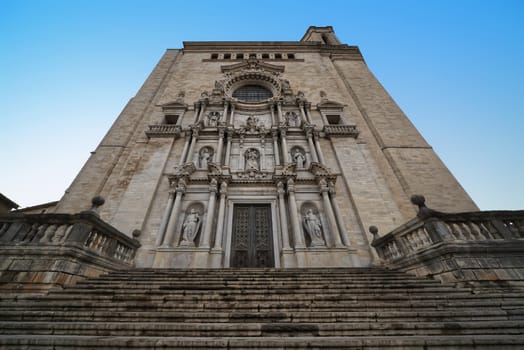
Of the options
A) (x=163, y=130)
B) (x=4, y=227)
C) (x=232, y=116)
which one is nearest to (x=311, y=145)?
(x=232, y=116)

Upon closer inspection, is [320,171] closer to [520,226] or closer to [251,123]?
[251,123]

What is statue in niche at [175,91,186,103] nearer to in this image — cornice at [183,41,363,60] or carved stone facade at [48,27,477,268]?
carved stone facade at [48,27,477,268]

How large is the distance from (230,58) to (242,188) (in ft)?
50.6

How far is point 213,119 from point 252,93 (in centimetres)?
479

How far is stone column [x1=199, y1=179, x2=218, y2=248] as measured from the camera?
8.02 metres

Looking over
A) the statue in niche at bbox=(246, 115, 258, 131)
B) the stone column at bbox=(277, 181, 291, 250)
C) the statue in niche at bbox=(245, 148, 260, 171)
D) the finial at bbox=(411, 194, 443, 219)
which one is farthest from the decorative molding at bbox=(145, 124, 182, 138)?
the finial at bbox=(411, 194, 443, 219)

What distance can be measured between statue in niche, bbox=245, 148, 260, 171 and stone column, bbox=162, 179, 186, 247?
3.20 metres

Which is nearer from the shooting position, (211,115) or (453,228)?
(453,228)

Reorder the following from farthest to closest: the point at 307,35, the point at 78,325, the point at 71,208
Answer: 1. the point at 307,35
2. the point at 71,208
3. the point at 78,325

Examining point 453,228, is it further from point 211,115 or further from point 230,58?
point 230,58

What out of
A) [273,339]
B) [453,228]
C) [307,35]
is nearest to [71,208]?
[273,339]

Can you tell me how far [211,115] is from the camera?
44.1 feet

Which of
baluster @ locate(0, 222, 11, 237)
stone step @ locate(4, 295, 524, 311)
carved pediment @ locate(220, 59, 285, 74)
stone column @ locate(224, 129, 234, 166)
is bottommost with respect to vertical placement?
stone step @ locate(4, 295, 524, 311)

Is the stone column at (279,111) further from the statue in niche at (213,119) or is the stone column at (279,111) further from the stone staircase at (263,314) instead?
the stone staircase at (263,314)
